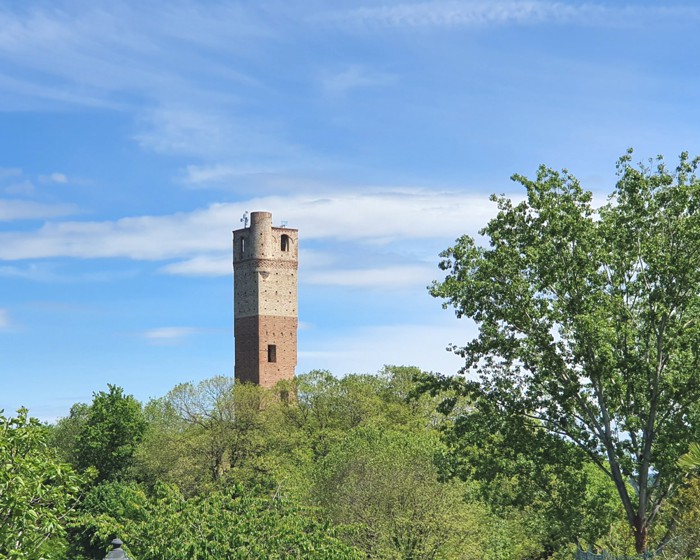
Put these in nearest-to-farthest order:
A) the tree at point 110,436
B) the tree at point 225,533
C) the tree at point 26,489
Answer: the tree at point 26,489, the tree at point 225,533, the tree at point 110,436

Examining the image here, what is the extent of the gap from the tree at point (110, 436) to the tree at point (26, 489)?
44031 mm

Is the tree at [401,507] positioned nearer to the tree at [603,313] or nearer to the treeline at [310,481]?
the treeline at [310,481]

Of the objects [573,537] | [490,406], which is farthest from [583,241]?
[573,537]

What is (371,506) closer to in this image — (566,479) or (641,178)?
(566,479)

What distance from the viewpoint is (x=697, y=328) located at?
28.0 metres

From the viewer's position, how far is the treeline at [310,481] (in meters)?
25.4

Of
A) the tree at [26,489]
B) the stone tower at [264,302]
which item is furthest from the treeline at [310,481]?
the stone tower at [264,302]

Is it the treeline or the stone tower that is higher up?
the stone tower

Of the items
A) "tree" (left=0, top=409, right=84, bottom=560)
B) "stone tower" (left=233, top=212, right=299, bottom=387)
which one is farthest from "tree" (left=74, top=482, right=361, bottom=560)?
"stone tower" (left=233, top=212, right=299, bottom=387)

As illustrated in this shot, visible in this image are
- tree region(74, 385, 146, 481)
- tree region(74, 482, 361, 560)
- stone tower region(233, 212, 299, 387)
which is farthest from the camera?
stone tower region(233, 212, 299, 387)

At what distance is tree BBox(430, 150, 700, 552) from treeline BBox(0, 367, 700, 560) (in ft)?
3.37

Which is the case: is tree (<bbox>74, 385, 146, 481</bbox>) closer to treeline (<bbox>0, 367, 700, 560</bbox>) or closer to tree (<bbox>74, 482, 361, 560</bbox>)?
treeline (<bbox>0, 367, 700, 560</bbox>)

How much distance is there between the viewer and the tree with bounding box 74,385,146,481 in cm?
6744

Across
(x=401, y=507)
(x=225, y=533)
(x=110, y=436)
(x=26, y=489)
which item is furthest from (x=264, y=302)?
(x=26, y=489)
